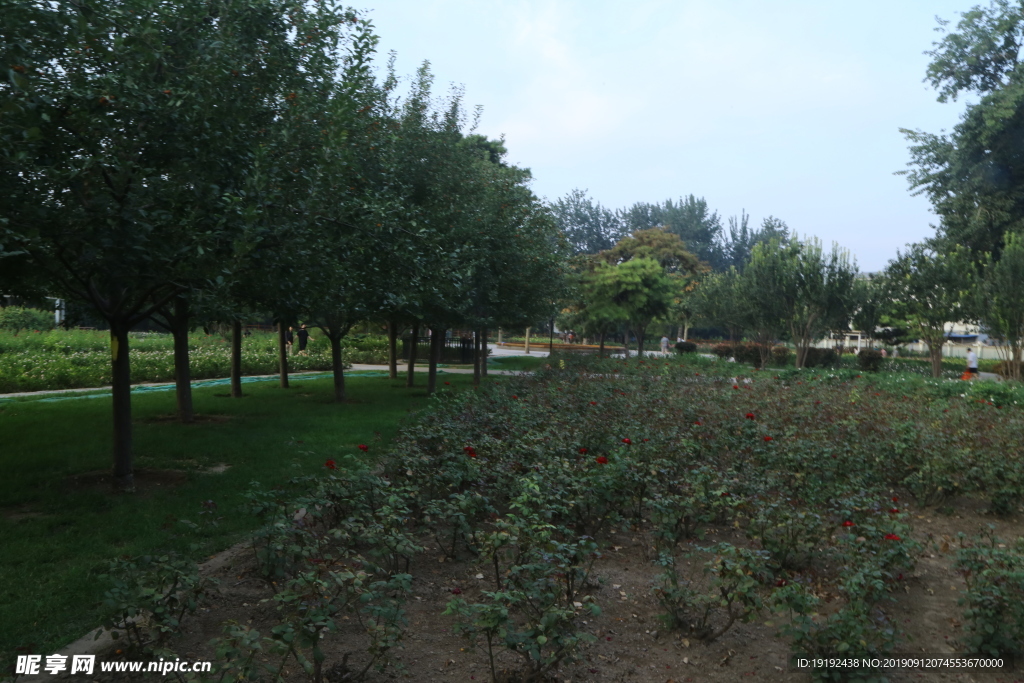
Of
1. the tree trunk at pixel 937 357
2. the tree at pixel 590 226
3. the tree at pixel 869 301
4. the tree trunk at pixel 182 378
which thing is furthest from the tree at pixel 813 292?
the tree at pixel 590 226

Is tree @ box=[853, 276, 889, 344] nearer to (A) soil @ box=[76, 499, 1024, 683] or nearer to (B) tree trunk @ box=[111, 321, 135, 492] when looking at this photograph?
(A) soil @ box=[76, 499, 1024, 683]

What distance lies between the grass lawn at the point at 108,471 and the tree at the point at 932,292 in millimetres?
16370

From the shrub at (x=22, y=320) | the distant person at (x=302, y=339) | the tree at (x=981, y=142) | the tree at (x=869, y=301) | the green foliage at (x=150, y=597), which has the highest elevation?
the tree at (x=981, y=142)

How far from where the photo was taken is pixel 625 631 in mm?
3791

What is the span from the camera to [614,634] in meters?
3.75

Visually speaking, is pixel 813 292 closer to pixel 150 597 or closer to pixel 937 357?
pixel 937 357

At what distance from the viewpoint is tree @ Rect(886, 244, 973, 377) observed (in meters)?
20.7

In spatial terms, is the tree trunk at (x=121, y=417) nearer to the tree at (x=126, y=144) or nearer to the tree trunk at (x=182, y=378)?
the tree at (x=126, y=144)

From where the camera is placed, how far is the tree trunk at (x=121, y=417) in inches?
261

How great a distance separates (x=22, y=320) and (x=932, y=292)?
1149 inches

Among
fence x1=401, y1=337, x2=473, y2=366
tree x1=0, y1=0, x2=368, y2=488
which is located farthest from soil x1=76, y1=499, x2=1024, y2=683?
fence x1=401, y1=337, x2=473, y2=366

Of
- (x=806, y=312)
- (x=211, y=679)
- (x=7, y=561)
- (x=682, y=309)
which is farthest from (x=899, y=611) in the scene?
(x=682, y=309)

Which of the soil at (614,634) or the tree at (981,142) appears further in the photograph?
the tree at (981,142)

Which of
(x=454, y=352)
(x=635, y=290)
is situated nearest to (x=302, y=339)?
(x=454, y=352)
